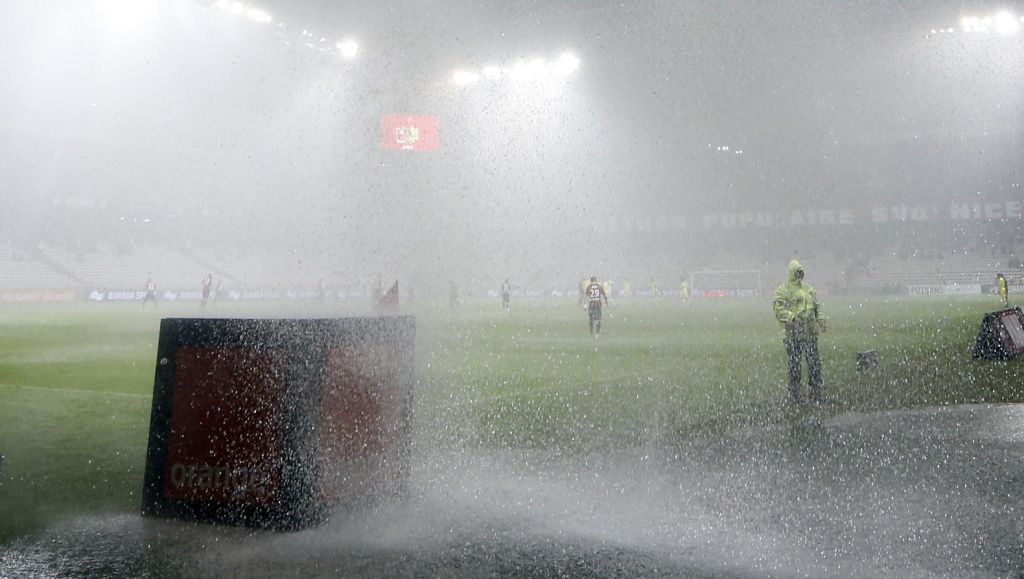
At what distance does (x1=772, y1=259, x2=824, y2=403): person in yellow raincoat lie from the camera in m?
7.46

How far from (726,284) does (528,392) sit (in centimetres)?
4619

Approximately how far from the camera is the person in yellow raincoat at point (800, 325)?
746 centimetres

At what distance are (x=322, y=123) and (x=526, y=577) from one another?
158ft

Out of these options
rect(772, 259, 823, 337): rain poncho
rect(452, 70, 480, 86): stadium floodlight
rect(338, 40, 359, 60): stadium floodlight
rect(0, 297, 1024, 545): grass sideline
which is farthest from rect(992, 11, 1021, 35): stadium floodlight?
rect(338, 40, 359, 60): stadium floodlight

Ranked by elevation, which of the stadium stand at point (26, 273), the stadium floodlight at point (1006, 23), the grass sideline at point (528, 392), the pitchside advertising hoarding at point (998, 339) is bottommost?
the grass sideline at point (528, 392)

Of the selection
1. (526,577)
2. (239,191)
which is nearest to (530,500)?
(526,577)

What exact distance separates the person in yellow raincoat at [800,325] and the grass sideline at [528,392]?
373mm

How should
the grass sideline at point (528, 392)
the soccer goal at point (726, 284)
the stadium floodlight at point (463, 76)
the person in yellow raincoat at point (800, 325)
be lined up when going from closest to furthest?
1. the grass sideline at point (528, 392)
2. the person in yellow raincoat at point (800, 325)
3. the stadium floodlight at point (463, 76)
4. the soccer goal at point (726, 284)

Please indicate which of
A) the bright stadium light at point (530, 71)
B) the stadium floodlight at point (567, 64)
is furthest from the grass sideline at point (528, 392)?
the bright stadium light at point (530, 71)

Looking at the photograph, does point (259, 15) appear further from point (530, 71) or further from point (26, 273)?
point (26, 273)

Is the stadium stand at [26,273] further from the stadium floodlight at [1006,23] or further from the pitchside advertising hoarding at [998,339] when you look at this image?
the stadium floodlight at [1006,23]

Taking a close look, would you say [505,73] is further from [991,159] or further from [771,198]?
[991,159]

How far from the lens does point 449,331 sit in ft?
70.0

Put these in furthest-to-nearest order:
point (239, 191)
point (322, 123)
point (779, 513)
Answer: point (239, 191), point (322, 123), point (779, 513)
